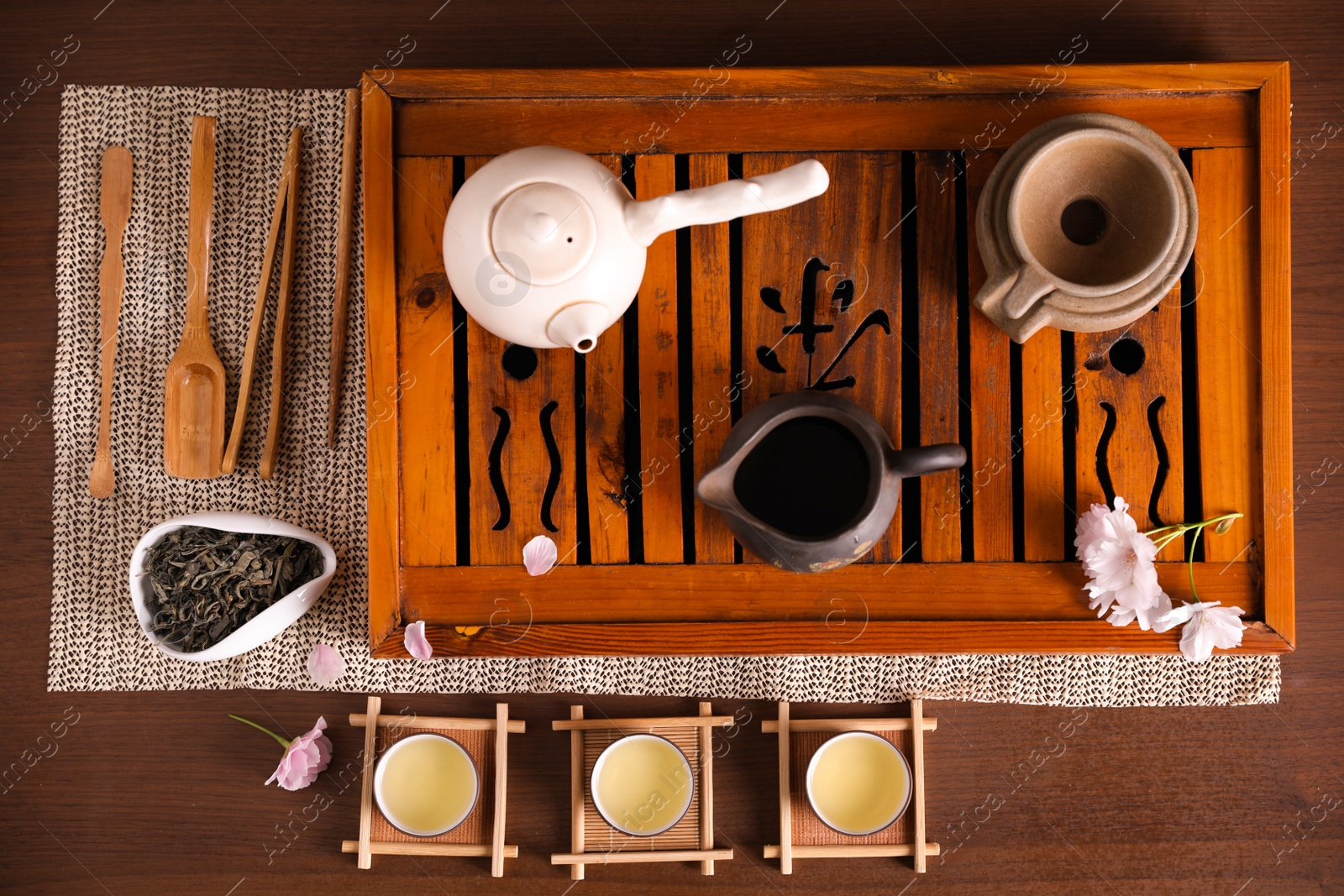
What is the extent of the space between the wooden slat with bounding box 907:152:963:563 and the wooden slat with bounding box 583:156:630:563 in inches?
12.6

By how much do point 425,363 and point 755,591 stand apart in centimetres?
43

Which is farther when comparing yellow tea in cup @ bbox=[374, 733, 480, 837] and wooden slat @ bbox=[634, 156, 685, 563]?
yellow tea in cup @ bbox=[374, 733, 480, 837]

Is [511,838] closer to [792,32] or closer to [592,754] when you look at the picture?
[592,754]

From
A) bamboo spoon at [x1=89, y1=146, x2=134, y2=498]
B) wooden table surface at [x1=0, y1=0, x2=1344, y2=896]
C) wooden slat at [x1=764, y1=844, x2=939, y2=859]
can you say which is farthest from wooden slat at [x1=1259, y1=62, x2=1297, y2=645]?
bamboo spoon at [x1=89, y1=146, x2=134, y2=498]

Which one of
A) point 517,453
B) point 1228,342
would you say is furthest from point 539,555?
point 1228,342

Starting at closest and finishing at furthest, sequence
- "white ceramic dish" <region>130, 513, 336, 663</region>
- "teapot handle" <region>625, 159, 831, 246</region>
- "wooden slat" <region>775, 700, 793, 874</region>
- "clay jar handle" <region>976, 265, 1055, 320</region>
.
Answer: "teapot handle" <region>625, 159, 831, 246</region>
"clay jar handle" <region>976, 265, 1055, 320</region>
"white ceramic dish" <region>130, 513, 336, 663</region>
"wooden slat" <region>775, 700, 793, 874</region>

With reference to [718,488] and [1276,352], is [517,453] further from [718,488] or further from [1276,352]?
[1276,352]

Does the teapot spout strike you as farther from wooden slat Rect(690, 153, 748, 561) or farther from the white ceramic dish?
the white ceramic dish

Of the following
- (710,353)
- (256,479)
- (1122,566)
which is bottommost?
(1122,566)

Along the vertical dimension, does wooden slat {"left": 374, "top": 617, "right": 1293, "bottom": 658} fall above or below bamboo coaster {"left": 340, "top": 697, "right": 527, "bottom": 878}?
above

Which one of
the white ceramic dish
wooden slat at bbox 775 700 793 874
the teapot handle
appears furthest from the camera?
wooden slat at bbox 775 700 793 874

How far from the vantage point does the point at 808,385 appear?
84 centimetres

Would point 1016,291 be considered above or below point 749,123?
below

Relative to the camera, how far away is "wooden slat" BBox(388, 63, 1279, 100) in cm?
82
